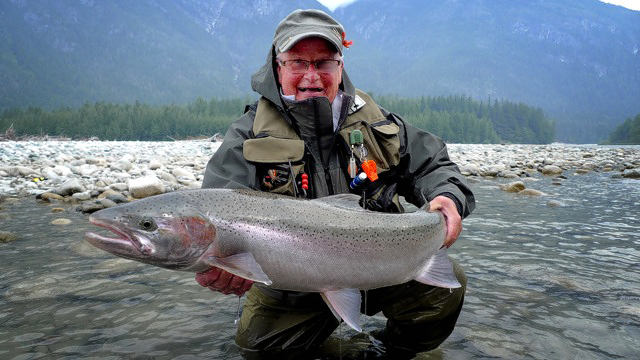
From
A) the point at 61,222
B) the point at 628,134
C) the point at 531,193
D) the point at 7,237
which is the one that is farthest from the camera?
the point at 628,134

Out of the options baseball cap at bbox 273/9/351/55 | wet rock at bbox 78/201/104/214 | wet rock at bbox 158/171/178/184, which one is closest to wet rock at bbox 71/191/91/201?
wet rock at bbox 78/201/104/214

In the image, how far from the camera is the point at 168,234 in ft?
8.00

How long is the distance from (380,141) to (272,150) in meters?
0.81

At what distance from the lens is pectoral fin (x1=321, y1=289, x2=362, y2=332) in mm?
2705

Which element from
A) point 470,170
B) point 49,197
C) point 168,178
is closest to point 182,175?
point 168,178

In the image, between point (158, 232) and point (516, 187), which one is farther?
point (516, 187)

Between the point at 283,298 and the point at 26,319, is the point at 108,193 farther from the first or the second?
the point at 283,298

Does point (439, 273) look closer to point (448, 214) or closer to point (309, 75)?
point (448, 214)

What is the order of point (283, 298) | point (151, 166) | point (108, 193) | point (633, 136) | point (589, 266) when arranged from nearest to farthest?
point (283, 298) < point (589, 266) < point (108, 193) < point (151, 166) < point (633, 136)

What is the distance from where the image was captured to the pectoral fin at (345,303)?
271cm

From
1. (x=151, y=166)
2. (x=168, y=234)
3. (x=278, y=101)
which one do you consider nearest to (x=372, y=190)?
(x=278, y=101)

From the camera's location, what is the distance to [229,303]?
440 cm

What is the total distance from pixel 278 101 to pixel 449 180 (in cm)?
133

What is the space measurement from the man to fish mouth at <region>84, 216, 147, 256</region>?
81 cm
